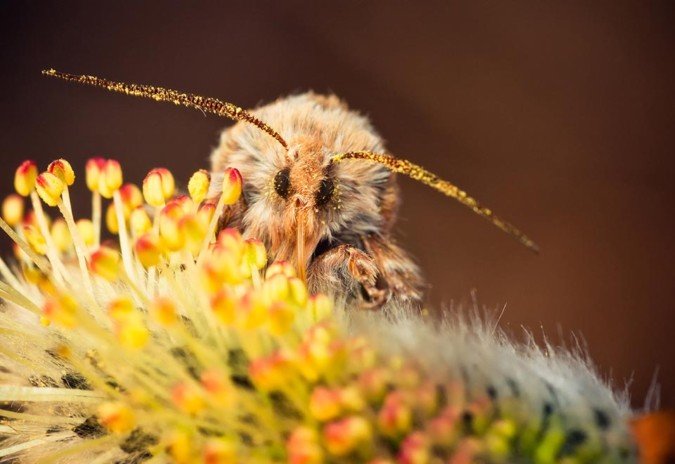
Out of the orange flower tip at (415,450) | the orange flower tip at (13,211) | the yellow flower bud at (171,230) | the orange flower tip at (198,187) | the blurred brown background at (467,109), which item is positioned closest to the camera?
the orange flower tip at (415,450)

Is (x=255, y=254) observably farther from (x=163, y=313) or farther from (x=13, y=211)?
(x=13, y=211)

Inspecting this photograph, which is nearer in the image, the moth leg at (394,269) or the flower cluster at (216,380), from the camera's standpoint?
the flower cluster at (216,380)

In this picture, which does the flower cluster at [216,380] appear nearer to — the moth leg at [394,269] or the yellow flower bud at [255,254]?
the yellow flower bud at [255,254]

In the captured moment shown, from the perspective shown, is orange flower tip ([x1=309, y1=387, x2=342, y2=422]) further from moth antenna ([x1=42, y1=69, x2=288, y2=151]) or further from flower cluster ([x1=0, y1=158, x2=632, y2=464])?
moth antenna ([x1=42, y1=69, x2=288, y2=151])

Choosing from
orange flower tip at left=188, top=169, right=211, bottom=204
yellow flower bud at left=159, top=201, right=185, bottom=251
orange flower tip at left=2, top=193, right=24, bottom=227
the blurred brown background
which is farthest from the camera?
the blurred brown background

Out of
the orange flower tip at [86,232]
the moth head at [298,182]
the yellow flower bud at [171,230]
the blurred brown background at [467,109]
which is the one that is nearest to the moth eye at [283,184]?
the moth head at [298,182]

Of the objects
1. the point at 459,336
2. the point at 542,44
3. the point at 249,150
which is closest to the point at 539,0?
the point at 542,44

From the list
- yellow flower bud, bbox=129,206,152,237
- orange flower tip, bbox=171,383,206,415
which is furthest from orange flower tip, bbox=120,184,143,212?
orange flower tip, bbox=171,383,206,415

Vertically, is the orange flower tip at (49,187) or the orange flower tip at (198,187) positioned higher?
the orange flower tip at (198,187)
